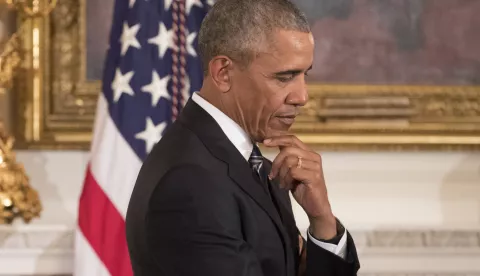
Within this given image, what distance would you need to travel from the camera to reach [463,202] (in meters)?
3.83

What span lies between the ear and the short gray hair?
0.01 metres

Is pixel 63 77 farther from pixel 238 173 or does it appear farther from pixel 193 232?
pixel 193 232

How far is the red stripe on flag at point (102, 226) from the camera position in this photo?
3.30m

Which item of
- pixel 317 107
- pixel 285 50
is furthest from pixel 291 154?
pixel 317 107

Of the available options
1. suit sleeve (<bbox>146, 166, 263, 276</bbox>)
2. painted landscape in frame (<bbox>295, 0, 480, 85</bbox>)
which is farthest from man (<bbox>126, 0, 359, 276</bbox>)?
painted landscape in frame (<bbox>295, 0, 480, 85</bbox>)

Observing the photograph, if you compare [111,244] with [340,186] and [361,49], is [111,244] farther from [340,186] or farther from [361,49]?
[361,49]

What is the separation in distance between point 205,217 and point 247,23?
→ 0.41 meters

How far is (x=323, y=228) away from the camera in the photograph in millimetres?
1811

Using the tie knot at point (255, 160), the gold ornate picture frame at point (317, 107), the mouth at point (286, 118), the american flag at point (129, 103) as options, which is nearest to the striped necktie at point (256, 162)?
the tie knot at point (255, 160)

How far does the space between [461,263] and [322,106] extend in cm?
95

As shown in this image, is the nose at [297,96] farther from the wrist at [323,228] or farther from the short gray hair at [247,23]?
the wrist at [323,228]

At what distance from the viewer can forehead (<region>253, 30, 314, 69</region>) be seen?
1.68 metres

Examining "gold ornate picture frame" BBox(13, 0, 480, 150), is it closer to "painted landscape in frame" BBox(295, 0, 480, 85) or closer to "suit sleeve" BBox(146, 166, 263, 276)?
"painted landscape in frame" BBox(295, 0, 480, 85)

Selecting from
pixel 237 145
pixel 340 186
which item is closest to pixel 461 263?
pixel 340 186
